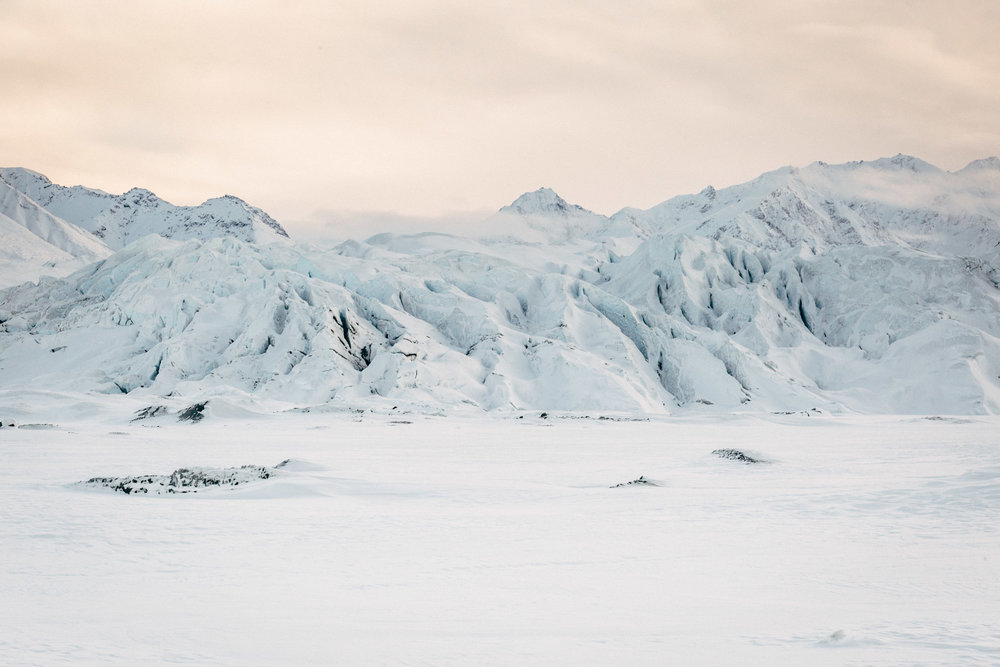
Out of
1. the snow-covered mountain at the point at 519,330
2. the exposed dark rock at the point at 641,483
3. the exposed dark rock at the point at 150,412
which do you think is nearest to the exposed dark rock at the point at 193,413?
the exposed dark rock at the point at 150,412

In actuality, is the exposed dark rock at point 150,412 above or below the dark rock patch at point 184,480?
below

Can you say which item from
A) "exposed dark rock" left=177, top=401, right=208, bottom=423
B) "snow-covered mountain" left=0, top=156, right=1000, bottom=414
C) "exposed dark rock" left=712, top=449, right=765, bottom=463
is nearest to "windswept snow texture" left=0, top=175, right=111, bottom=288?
"snow-covered mountain" left=0, top=156, right=1000, bottom=414

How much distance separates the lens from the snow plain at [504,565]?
773cm

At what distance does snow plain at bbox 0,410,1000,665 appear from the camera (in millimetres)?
7727

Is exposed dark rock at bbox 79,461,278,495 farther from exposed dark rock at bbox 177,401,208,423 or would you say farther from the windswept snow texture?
the windswept snow texture

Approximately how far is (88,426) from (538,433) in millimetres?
24699

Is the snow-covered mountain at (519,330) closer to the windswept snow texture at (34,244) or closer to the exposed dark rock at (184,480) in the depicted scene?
the exposed dark rock at (184,480)

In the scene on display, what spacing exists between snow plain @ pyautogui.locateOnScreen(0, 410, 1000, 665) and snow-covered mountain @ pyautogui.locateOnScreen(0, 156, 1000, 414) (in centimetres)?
4160

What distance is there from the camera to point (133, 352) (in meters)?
75.4

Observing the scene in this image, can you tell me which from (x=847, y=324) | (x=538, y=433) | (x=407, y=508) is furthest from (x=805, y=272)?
(x=407, y=508)

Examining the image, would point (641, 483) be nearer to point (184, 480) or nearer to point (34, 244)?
point (184, 480)

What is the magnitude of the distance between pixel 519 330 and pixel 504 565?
2906 inches

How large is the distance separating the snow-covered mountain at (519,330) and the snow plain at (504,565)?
41601mm

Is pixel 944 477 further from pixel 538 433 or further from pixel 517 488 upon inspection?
pixel 538 433
